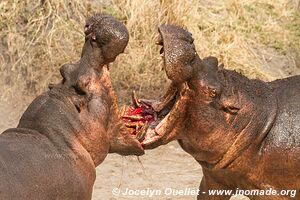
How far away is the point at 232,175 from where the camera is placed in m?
3.92

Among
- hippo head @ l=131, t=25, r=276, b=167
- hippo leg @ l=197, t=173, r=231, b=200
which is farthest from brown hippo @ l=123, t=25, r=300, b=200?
hippo leg @ l=197, t=173, r=231, b=200

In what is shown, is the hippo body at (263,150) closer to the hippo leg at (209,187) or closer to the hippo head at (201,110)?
the hippo head at (201,110)

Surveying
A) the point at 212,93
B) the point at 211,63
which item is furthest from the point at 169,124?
the point at 211,63

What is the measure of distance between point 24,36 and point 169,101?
14.8ft

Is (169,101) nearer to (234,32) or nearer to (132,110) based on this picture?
(132,110)

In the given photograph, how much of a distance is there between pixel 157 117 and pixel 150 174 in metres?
2.72

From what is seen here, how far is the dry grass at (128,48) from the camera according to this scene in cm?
788

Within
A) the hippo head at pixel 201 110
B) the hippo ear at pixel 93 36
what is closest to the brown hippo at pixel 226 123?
the hippo head at pixel 201 110

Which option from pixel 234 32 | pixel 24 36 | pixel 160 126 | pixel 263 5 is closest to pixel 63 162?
pixel 160 126

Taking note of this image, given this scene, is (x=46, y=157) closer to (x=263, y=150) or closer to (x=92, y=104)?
(x=92, y=104)

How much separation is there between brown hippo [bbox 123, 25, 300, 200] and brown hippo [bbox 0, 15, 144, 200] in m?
0.22

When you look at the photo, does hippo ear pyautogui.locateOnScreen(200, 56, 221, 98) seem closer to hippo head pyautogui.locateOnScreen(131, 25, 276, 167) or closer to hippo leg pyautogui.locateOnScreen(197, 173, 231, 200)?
hippo head pyautogui.locateOnScreen(131, 25, 276, 167)

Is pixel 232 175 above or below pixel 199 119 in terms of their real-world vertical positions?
below

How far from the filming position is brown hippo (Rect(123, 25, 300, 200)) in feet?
12.3
